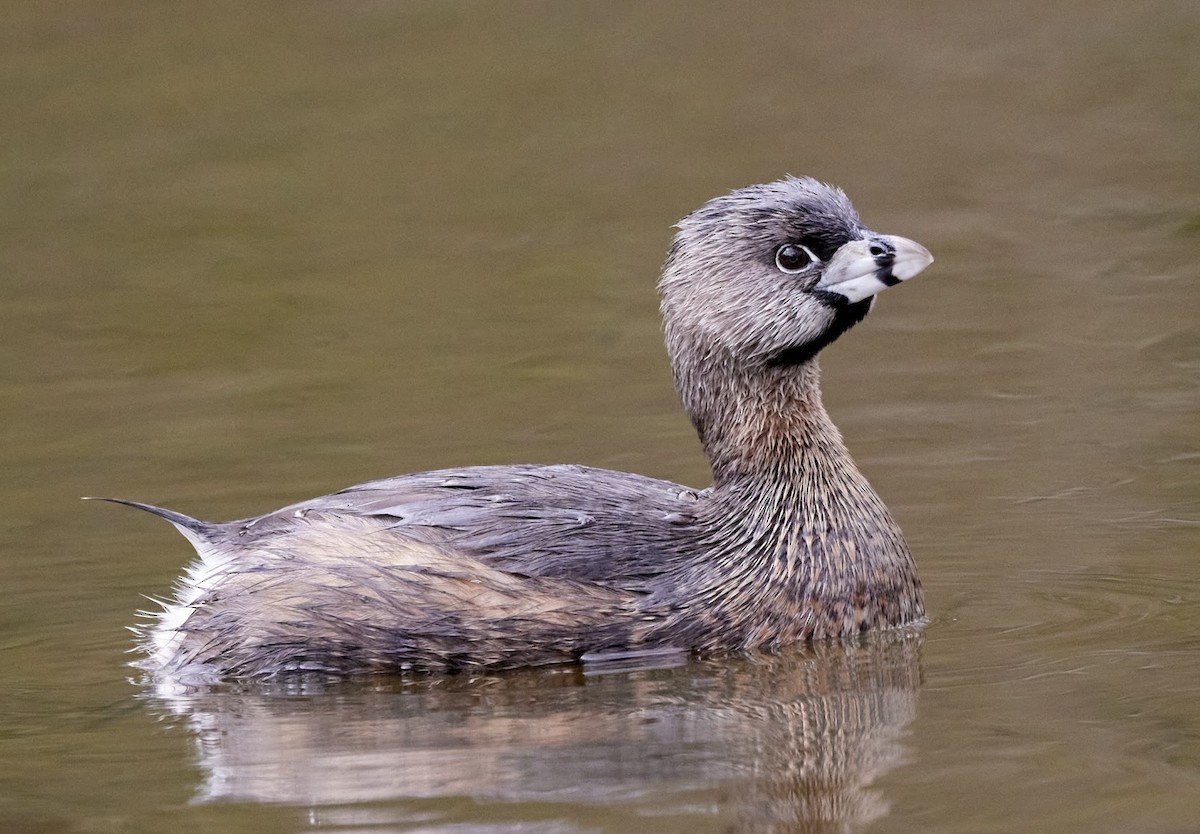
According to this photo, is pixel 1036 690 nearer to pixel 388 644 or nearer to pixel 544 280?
pixel 388 644

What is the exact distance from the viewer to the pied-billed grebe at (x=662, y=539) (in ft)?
22.9

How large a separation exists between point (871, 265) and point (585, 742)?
196 centimetres

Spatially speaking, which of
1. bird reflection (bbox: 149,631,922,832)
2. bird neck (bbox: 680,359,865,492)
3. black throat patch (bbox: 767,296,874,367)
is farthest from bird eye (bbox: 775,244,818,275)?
bird reflection (bbox: 149,631,922,832)

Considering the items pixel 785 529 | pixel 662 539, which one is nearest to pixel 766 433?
pixel 785 529

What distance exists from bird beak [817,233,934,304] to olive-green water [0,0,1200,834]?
3.74ft

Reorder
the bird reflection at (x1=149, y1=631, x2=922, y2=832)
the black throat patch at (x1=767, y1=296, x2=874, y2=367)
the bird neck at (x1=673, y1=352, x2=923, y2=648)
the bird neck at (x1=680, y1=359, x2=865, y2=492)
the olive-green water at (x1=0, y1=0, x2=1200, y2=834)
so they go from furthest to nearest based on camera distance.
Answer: the bird neck at (x1=680, y1=359, x2=865, y2=492) → the black throat patch at (x1=767, y1=296, x2=874, y2=367) → the bird neck at (x1=673, y1=352, x2=923, y2=648) → the olive-green water at (x1=0, y1=0, x2=1200, y2=834) → the bird reflection at (x1=149, y1=631, x2=922, y2=832)

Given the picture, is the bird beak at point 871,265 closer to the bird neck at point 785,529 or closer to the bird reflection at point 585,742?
the bird neck at point 785,529

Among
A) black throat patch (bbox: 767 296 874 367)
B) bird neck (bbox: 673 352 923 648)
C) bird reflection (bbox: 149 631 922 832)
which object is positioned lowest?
bird reflection (bbox: 149 631 922 832)

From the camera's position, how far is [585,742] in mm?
6246

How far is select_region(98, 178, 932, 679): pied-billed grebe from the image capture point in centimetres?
698

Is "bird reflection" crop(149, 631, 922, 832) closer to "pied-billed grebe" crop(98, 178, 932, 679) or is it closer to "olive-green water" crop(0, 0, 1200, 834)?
"olive-green water" crop(0, 0, 1200, 834)

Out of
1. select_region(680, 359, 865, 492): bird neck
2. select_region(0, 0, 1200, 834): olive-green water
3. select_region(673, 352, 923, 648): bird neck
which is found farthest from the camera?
select_region(680, 359, 865, 492): bird neck

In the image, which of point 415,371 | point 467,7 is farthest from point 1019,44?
point 415,371

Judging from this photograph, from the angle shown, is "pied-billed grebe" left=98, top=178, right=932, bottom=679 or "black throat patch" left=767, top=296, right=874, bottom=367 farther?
"black throat patch" left=767, top=296, right=874, bottom=367
